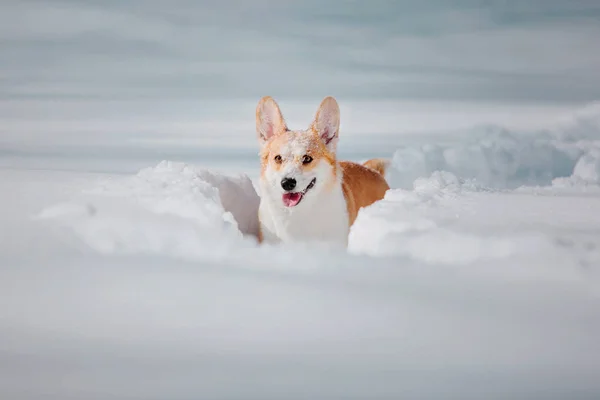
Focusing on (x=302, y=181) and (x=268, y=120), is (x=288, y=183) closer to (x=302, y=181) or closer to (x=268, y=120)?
(x=302, y=181)

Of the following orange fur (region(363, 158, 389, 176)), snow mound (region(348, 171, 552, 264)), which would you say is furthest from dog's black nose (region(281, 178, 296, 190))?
orange fur (region(363, 158, 389, 176))

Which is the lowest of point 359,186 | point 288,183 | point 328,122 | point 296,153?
point 288,183

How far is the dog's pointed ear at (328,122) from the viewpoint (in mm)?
8008

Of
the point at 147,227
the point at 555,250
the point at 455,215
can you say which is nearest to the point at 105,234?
the point at 147,227

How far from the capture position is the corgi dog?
7.66 meters

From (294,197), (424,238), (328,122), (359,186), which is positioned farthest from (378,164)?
(424,238)

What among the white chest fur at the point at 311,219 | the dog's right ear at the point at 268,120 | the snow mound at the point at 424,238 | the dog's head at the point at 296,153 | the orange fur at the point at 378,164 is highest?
the orange fur at the point at 378,164

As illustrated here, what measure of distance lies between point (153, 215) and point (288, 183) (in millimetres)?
1269

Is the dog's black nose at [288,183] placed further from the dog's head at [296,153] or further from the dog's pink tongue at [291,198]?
the dog's pink tongue at [291,198]

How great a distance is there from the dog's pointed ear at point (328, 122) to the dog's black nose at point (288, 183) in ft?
2.24

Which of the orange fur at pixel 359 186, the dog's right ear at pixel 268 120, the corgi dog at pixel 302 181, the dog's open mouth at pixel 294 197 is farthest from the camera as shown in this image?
the orange fur at pixel 359 186

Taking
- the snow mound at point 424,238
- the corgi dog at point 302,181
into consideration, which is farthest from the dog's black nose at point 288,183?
the snow mound at point 424,238

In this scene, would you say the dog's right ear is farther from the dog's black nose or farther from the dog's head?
the dog's black nose

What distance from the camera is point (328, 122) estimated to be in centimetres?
807
